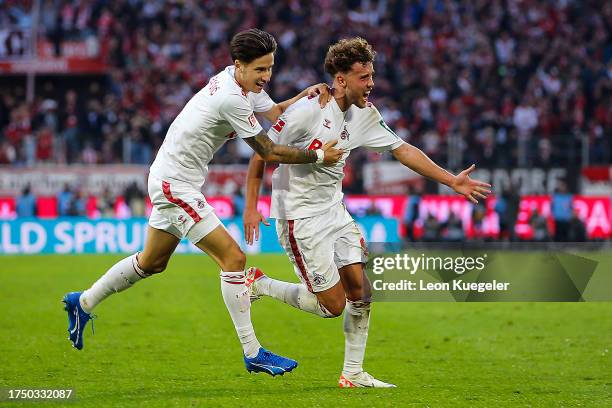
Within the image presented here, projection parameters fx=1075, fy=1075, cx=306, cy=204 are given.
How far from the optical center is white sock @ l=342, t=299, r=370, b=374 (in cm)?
745

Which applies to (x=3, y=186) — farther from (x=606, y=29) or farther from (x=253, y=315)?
(x=606, y=29)

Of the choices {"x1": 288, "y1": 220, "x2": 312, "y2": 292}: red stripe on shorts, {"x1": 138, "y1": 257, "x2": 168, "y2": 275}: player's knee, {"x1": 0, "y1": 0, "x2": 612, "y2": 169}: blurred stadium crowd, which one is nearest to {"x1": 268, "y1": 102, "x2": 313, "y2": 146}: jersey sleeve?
{"x1": 288, "y1": 220, "x2": 312, "y2": 292}: red stripe on shorts

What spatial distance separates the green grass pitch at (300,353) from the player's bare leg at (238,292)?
0.20 metres

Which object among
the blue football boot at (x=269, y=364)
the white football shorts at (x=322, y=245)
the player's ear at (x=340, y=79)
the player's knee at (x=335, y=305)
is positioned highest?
the player's ear at (x=340, y=79)

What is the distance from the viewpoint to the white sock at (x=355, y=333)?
24.4 feet

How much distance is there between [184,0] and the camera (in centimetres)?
3169

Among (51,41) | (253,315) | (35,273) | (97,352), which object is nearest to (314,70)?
(51,41)

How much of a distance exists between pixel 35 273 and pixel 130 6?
51.0ft

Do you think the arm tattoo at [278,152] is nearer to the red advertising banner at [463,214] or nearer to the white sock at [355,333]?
the white sock at [355,333]

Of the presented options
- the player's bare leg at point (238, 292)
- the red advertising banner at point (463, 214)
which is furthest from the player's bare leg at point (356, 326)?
the red advertising banner at point (463, 214)

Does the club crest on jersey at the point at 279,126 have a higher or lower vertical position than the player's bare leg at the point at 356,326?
higher

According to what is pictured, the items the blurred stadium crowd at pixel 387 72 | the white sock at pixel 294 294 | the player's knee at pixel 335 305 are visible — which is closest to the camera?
the player's knee at pixel 335 305

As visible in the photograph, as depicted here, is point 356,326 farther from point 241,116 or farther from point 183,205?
point 241,116

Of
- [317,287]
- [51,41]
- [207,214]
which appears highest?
[51,41]
